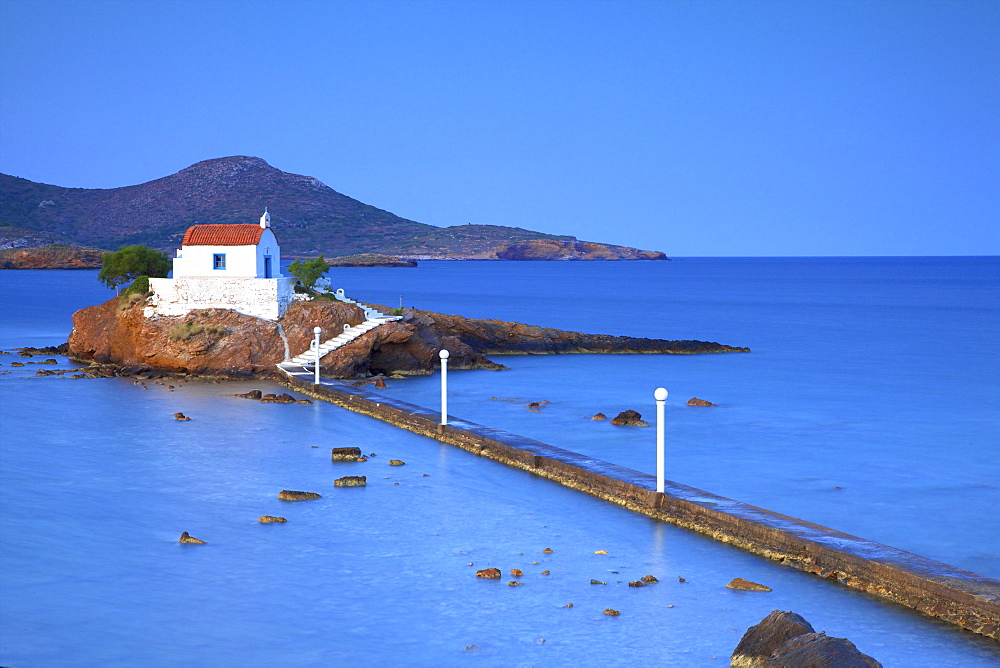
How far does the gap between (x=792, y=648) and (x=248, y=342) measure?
1180 inches

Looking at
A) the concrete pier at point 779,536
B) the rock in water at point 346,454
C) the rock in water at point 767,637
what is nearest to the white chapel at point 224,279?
the rock in water at point 346,454

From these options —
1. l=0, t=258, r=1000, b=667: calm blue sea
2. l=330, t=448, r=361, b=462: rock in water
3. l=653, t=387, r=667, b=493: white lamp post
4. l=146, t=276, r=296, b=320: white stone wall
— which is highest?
l=146, t=276, r=296, b=320: white stone wall

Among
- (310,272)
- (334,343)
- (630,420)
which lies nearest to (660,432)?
(630,420)

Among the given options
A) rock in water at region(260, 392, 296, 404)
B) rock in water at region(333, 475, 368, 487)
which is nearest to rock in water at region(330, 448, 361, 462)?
rock in water at region(333, 475, 368, 487)

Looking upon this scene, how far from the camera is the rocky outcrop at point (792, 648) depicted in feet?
26.8

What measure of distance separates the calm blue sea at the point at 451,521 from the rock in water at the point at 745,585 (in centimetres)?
15

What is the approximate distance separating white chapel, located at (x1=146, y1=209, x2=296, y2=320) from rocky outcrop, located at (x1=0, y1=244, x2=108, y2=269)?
15949cm

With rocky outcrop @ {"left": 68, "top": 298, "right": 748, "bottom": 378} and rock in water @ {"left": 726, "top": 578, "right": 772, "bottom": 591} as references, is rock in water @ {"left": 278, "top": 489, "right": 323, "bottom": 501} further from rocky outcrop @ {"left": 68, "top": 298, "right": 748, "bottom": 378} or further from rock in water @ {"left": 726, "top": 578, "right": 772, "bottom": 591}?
rocky outcrop @ {"left": 68, "top": 298, "right": 748, "bottom": 378}

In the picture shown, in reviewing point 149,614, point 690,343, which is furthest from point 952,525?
point 690,343

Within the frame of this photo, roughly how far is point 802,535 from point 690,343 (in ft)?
123

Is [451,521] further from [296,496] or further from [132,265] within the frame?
[132,265]

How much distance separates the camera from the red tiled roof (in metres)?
39.0

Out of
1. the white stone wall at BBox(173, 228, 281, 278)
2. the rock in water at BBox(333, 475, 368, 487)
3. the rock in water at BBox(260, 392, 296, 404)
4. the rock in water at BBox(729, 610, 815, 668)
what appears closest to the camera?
the rock in water at BBox(729, 610, 815, 668)

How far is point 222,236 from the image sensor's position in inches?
1553
